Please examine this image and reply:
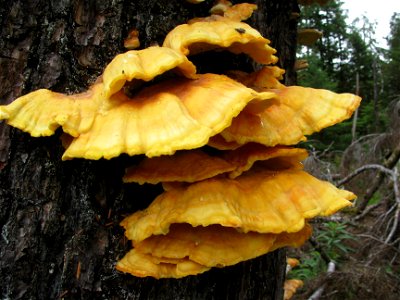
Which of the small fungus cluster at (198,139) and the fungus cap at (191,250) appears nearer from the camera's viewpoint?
the small fungus cluster at (198,139)

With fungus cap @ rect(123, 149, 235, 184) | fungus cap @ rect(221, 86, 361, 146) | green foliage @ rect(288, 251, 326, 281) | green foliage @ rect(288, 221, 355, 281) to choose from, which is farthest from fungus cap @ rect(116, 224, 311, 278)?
green foliage @ rect(288, 251, 326, 281)

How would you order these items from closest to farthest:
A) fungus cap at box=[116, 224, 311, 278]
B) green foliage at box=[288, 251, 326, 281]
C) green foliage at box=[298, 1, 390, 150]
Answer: fungus cap at box=[116, 224, 311, 278], green foliage at box=[288, 251, 326, 281], green foliage at box=[298, 1, 390, 150]

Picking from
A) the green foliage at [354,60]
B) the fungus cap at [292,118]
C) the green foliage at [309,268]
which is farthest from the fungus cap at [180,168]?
the green foliage at [354,60]

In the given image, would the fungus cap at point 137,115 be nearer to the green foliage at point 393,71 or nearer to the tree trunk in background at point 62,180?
the tree trunk in background at point 62,180

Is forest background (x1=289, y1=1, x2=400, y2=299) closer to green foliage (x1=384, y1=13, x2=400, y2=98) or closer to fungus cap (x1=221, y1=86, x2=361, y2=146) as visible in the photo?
fungus cap (x1=221, y1=86, x2=361, y2=146)

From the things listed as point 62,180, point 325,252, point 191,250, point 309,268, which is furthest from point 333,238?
point 62,180
